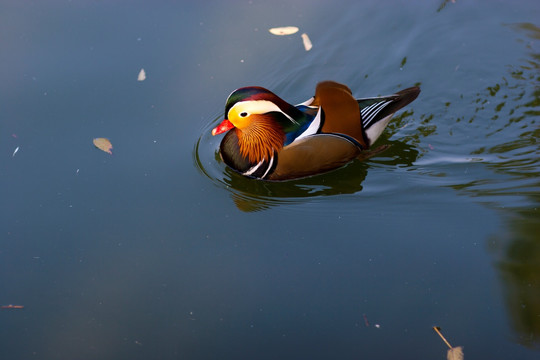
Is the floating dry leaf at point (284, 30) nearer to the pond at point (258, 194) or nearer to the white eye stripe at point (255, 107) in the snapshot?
the pond at point (258, 194)

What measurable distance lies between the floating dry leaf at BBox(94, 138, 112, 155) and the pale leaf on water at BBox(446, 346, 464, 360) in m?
2.64

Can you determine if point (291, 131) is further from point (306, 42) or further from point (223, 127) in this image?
point (306, 42)

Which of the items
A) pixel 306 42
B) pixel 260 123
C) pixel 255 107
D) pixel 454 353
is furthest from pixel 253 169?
pixel 454 353

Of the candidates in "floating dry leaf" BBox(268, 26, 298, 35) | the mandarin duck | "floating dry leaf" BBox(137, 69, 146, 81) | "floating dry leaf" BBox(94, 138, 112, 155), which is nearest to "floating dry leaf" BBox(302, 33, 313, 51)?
"floating dry leaf" BBox(268, 26, 298, 35)

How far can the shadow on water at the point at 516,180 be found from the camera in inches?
140

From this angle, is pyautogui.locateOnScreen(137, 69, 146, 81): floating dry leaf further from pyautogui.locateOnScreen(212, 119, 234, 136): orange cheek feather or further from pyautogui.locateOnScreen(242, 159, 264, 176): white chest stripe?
pyautogui.locateOnScreen(242, 159, 264, 176): white chest stripe

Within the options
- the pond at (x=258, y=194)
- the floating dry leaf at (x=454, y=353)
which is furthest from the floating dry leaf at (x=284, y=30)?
the floating dry leaf at (x=454, y=353)

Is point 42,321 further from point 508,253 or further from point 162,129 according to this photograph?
point 508,253

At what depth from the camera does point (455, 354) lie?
329 cm

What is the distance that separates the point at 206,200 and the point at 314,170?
2.57ft

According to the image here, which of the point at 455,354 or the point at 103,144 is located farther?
the point at 103,144

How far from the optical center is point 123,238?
3.93m

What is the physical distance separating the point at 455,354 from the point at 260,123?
1990 mm

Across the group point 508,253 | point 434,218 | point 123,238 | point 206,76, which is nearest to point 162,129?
point 206,76
